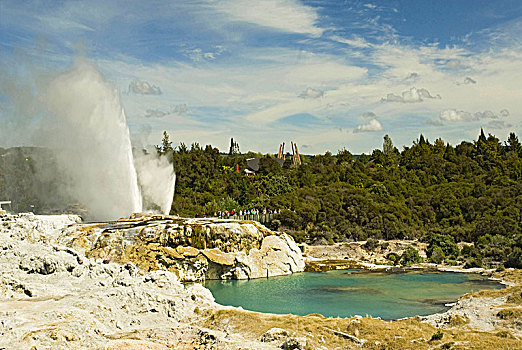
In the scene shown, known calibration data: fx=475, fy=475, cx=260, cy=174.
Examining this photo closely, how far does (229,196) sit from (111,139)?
21185 millimetres

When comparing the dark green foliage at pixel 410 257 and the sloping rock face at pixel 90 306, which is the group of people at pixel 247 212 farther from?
the sloping rock face at pixel 90 306

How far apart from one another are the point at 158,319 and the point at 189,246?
40.8 ft

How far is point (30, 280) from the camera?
1847cm

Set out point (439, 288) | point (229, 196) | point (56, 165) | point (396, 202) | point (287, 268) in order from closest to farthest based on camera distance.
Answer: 1. point (439, 288)
2. point (287, 268)
3. point (56, 165)
4. point (396, 202)
5. point (229, 196)

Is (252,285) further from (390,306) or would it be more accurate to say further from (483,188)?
(483,188)

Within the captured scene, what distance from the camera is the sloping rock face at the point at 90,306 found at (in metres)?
12.5

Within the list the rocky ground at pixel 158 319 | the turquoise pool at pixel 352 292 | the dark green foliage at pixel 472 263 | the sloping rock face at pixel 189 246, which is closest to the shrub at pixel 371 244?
the dark green foliage at pixel 472 263

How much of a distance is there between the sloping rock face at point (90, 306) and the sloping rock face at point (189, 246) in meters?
5.06

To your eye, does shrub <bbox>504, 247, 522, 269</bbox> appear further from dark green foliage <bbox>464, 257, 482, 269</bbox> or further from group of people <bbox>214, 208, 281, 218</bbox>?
group of people <bbox>214, 208, 281, 218</bbox>

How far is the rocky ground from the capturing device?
13.1 metres

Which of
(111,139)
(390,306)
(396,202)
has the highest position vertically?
(111,139)

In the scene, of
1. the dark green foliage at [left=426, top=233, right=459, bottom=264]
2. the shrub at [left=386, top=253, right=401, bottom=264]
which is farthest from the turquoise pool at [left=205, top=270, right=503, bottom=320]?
the dark green foliage at [left=426, top=233, right=459, bottom=264]

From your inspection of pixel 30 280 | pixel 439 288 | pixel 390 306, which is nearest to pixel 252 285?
pixel 390 306

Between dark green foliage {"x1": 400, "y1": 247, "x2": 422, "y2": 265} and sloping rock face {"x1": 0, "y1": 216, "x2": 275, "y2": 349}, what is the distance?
21.1 metres
